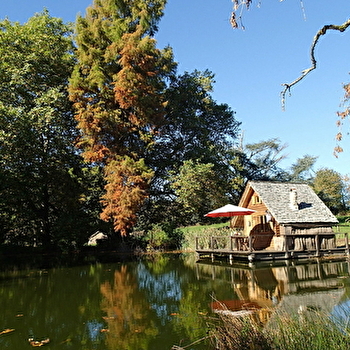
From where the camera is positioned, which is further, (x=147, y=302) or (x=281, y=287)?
(x=281, y=287)

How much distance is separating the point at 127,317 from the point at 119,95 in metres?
19.4

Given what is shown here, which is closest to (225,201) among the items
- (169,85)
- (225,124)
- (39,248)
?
(225,124)

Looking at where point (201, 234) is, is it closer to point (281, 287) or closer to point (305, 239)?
point (305, 239)

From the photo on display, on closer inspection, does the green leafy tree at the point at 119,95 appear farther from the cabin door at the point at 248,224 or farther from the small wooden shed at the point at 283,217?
the small wooden shed at the point at 283,217

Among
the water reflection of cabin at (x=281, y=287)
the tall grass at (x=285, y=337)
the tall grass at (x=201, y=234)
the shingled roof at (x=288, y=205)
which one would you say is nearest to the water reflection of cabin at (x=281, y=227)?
the shingled roof at (x=288, y=205)

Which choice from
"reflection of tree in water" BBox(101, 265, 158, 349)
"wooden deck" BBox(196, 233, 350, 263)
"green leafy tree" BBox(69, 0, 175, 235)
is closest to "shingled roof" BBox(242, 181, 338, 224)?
"wooden deck" BBox(196, 233, 350, 263)

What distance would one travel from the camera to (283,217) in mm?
18828

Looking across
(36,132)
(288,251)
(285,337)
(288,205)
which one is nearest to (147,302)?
(285,337)

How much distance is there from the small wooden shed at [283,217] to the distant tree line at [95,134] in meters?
5.24

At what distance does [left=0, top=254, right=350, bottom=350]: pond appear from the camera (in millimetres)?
6199

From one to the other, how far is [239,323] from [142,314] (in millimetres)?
3953

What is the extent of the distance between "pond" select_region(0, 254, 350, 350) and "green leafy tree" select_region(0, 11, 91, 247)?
455 inches

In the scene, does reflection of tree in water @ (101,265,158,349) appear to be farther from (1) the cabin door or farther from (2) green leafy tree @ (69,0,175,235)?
(2) green leafy tree @ (69,0,175,235)

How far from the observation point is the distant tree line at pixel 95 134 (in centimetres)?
2434
